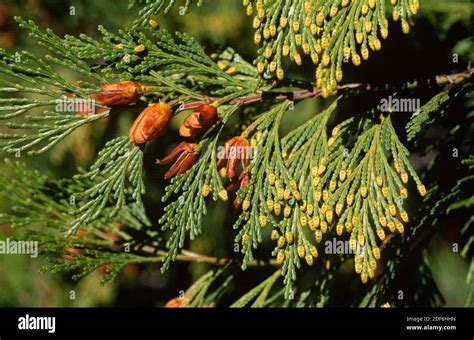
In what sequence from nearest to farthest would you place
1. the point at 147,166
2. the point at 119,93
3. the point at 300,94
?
1. the point at 119,93
2. the point at 300,94
3. the point at 147,166

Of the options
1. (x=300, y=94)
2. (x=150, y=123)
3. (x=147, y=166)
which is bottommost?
(x=150, y=123)

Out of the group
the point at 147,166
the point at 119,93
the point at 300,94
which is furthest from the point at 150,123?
the point at 147,166

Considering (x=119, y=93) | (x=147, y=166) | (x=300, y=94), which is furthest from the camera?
(x=147, y=166)

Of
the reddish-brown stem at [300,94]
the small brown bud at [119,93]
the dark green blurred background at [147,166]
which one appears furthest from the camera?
the dark green blurred background at [147,166]

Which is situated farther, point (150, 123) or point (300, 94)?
point (300, 94)

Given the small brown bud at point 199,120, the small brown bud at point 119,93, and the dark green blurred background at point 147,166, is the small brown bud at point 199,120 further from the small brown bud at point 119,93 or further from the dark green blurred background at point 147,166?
the dark green blurred background at point 147,166

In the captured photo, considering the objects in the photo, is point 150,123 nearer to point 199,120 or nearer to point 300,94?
point 199,120

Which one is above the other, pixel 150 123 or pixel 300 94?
pixel 300 94

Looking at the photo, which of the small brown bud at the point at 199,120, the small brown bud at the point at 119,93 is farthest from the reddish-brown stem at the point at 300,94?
the small brown bud at the point at 119,93

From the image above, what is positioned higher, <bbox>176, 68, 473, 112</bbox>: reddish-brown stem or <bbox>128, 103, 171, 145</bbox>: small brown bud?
<bbox>176, 68, 473, 112</bbox>: reddish-brown stem

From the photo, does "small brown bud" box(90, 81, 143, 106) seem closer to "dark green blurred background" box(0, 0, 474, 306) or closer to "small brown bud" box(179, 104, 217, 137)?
"small brown bud" box(179, 104, 217, 137)

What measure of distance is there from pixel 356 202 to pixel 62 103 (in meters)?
0.95

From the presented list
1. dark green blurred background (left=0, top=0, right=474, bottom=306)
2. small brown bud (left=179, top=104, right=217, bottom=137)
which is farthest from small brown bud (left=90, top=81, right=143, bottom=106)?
dark green blurred background (left=0, top=0, right=474, bottom=306)

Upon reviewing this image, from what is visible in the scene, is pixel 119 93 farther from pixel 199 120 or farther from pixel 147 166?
pixel 147 166
